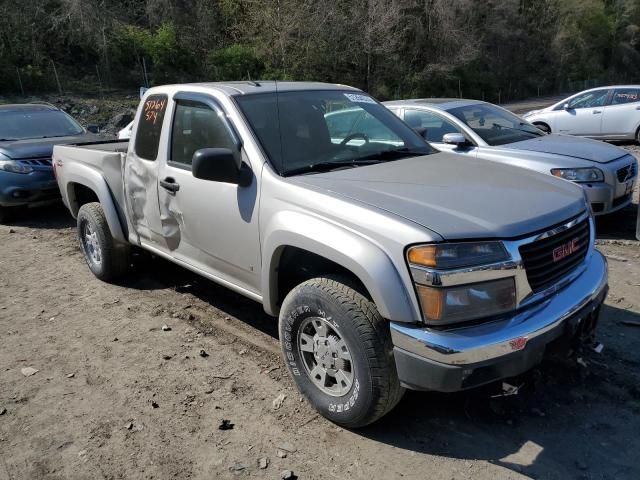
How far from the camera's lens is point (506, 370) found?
8.71 feet

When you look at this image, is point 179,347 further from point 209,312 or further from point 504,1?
point 504,1

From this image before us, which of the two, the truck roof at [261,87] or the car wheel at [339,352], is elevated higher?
the truck roof at [261,87]

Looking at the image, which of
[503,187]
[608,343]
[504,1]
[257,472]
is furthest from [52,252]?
[504,1]

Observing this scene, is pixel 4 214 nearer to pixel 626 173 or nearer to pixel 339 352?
pixel 339 352

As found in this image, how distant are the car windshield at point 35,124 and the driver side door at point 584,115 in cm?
1045

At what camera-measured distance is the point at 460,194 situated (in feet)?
10.1

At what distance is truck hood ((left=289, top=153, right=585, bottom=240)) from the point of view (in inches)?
107

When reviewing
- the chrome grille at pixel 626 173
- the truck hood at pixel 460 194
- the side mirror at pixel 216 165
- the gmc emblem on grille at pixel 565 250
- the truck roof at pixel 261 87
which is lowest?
the chrome grille at pixel 626 173

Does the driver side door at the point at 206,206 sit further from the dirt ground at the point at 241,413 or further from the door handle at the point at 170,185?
the dirt ground at the point at 241,413

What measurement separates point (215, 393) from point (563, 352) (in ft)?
6.94

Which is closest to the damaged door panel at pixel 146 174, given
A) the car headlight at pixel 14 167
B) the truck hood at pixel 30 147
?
the truck hood at pixel 30 147

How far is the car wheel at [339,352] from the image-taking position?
9.11ft

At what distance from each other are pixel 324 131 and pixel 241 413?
1978 mm

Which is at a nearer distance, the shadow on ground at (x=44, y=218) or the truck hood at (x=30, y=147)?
Answer: the truck hood at (x=30, y=147)
